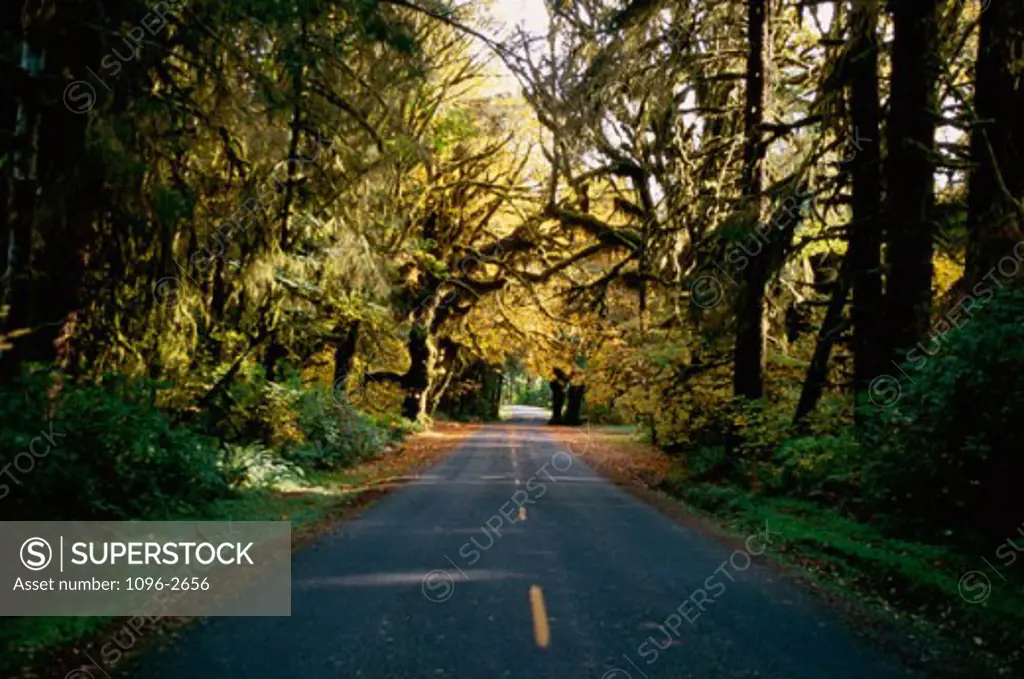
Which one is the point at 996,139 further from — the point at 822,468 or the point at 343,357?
the point at 343,357

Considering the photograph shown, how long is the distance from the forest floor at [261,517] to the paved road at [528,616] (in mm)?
497

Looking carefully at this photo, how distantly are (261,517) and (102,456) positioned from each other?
A: 3.40m


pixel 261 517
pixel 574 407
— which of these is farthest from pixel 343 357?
pixel 574 407

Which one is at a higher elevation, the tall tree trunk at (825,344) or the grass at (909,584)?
the tall tree trunk at (825,344)

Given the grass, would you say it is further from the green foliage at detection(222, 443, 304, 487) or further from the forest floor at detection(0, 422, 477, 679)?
the green foliage at detection(222, 443, 304, 487)

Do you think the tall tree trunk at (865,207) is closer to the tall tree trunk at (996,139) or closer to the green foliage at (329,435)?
the tall tree trunk at (996,139)

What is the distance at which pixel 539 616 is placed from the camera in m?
6.80

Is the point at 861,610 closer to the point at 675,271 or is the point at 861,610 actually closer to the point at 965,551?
the point at 965,551

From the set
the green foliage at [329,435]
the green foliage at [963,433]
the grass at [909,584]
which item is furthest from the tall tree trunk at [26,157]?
the green foliage at [329,435]

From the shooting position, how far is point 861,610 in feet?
24.1

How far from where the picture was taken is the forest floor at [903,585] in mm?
6152

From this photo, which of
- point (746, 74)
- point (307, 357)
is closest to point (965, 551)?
point (746, 74)

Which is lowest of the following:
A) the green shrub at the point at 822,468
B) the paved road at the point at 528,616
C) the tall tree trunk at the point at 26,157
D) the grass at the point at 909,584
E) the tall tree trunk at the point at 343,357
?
the paved road at the point at 528,616

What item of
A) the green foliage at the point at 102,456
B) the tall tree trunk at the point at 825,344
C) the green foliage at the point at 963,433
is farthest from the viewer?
the tall tree trunk at the point at 825,344
